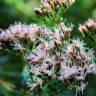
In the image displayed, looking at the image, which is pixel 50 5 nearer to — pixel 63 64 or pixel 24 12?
pixel 63 64

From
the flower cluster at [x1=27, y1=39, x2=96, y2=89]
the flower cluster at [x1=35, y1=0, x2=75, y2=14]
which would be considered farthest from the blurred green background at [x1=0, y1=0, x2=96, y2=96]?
the flower cluster at [x1=27, y1=39, x2=96, y2=89]

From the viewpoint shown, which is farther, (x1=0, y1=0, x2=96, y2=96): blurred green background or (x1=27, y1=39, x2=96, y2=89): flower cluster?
(x1=0, y1=0, x2=96, y2=96): blurred green background

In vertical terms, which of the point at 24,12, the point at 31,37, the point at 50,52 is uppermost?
the point at 24,12

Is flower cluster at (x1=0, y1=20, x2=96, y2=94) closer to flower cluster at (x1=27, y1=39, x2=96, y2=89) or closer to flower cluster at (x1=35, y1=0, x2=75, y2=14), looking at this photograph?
flower cluster at (x1=27, y1=39, x2=96, y2=89)

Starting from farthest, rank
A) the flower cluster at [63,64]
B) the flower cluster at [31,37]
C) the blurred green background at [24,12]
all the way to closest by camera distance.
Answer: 1. the blurred green background at [24,12]
2. the flower cluster at [31,37]
3. the flower cluster at [63,64]

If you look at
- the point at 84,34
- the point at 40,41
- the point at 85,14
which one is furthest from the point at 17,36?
the point at 85,14

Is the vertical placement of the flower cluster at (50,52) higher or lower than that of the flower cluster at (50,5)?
lower

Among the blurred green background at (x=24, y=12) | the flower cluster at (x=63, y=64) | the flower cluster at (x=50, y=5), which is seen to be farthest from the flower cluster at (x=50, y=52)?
the blurred green background at (x=24, y=12)

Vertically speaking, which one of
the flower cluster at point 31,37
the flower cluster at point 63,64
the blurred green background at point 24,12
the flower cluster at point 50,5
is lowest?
the flower cluster at point 63,64

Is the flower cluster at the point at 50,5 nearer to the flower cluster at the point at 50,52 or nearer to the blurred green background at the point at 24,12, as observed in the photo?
the flower cluster at the point at 50,52

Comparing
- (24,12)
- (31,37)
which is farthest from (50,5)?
(24,12)

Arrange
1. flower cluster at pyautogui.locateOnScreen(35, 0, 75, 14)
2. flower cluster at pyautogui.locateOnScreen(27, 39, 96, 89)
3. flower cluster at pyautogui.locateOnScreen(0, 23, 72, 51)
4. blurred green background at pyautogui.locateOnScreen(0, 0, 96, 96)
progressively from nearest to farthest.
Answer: flower cluster at pyautogui.locateOnScreen(27, 39, 96, 89) < flower cluster at pyautogui.locateOnScreen(0, 23, 72, 51) < flower cluster at pyautogui.locateOnScreen(35, 0, 75, 14) < blurred green background at pyautogui.locateOnScreen(0, 0, 96, 96)
